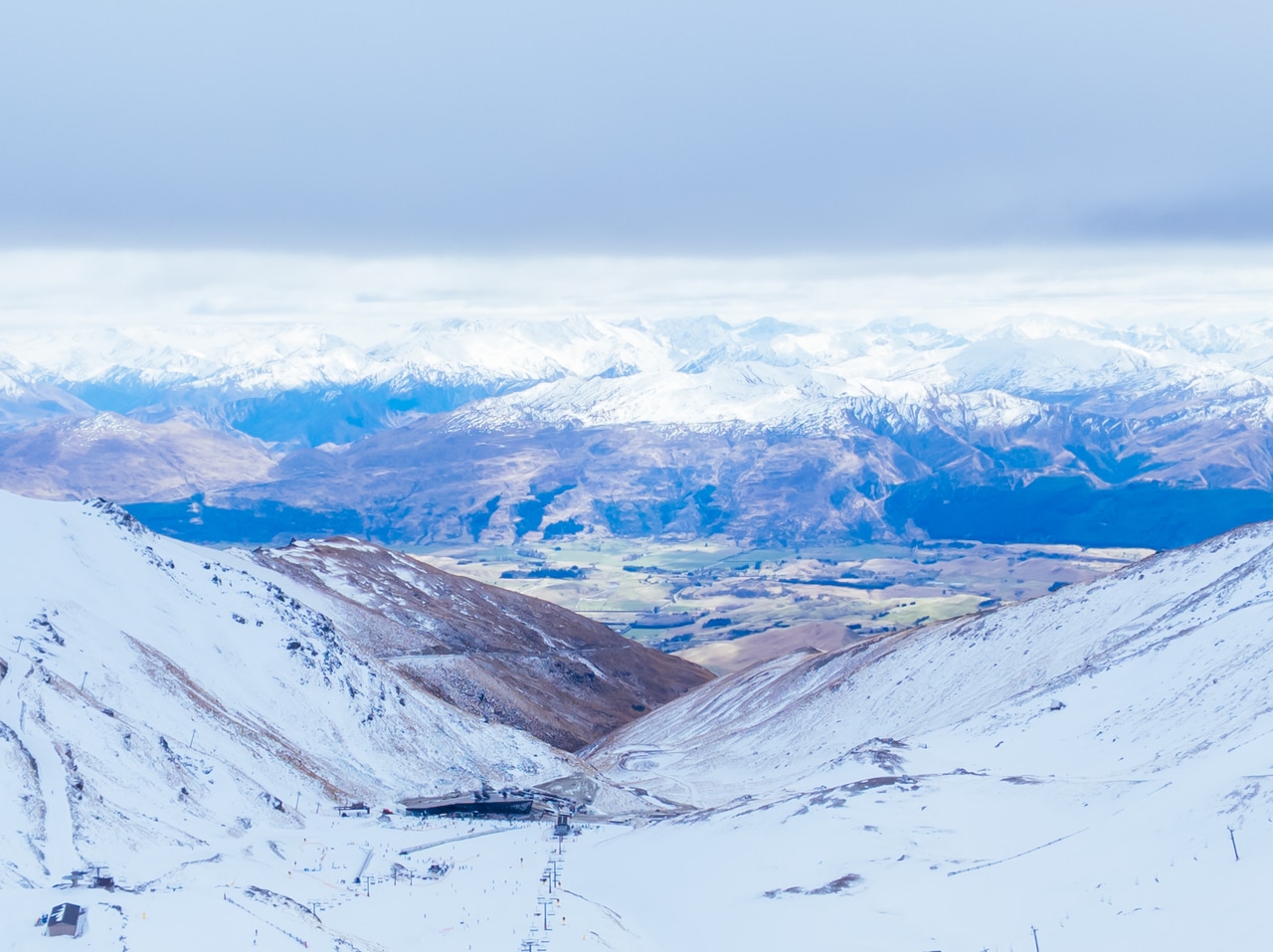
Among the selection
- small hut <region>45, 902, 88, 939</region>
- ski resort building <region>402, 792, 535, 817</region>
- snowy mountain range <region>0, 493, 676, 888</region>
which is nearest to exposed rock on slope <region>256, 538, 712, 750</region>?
snowy mountain range <region>0, 493, 676, 888</region>

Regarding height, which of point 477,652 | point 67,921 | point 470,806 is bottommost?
point 477,652

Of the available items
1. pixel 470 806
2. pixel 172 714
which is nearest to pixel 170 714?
pixel 172 714

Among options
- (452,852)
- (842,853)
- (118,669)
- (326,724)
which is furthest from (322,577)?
(842,853)

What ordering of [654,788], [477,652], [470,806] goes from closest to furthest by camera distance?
[470,806]
[654,788]
[477,652]

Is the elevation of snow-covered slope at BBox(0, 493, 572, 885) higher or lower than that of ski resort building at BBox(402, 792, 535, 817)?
higher

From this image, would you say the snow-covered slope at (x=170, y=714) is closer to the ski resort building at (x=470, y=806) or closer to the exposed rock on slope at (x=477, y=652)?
the ski resort building at (x=470, y=806)

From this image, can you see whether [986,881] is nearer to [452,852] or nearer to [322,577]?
[452,852]

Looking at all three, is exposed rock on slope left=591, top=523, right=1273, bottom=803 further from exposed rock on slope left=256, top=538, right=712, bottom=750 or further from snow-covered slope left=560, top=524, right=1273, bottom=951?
exposed rock on slope left=256, top=538, right=712, bottom=750

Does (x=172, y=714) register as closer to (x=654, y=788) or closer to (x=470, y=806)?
(x=470, y=806)
